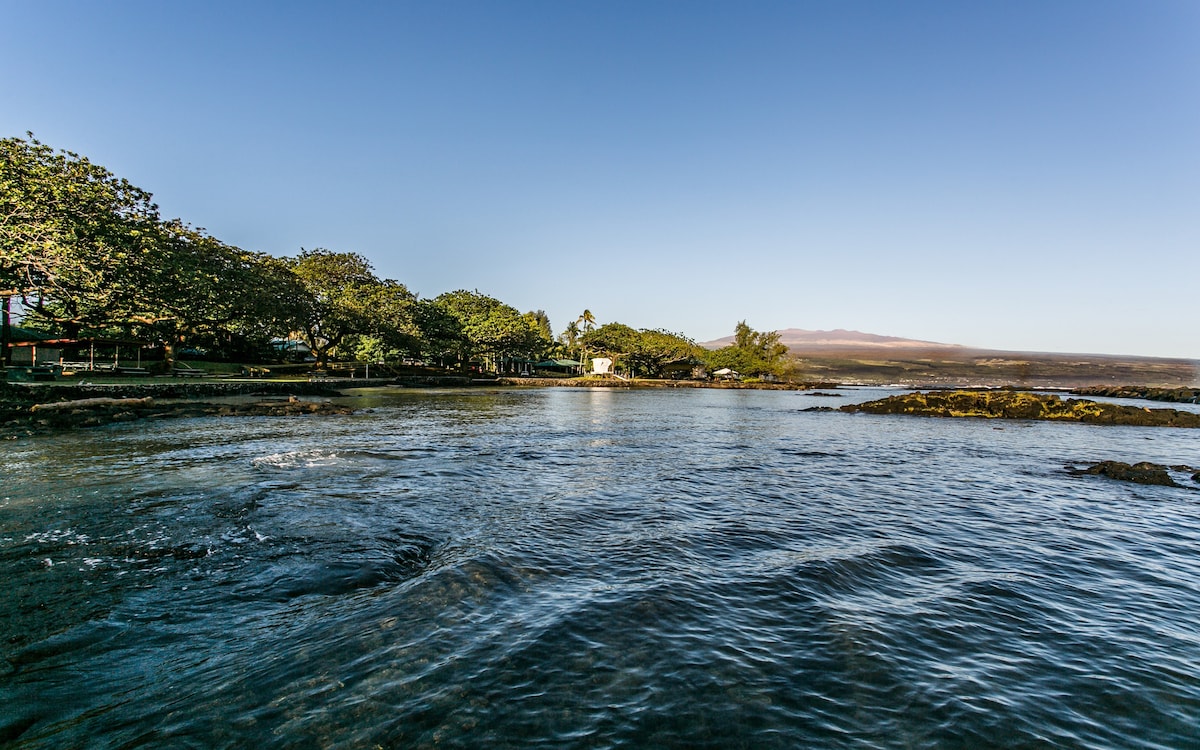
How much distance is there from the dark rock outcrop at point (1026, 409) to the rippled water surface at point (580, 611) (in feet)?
105

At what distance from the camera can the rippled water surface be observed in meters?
4.32

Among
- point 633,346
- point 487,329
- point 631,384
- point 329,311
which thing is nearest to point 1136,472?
point 329,311

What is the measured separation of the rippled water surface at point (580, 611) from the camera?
4324 millimetres

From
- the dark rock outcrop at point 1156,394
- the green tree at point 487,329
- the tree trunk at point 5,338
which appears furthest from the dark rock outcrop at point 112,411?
the dark rock outcrop at point 1156,394

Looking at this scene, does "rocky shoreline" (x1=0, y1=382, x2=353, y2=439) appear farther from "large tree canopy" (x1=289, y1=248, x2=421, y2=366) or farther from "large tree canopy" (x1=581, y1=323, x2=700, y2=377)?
"large tree canopy" (x1=581, y1=323, x2=700, y2=377)

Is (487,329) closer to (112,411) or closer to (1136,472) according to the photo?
(112,411)

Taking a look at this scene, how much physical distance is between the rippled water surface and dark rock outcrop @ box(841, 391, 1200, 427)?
31.9 metres

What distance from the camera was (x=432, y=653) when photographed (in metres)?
5.29

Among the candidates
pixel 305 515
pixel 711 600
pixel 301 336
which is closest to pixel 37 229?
pixel 305 515

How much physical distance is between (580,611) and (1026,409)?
1933 inches

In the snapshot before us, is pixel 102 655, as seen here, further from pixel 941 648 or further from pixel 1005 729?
pixel 941 648

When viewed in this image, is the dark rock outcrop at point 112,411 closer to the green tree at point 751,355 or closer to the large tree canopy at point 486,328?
the large tree canopy at point 486,328

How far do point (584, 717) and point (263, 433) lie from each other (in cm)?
2289

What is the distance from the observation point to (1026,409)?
41812mm
